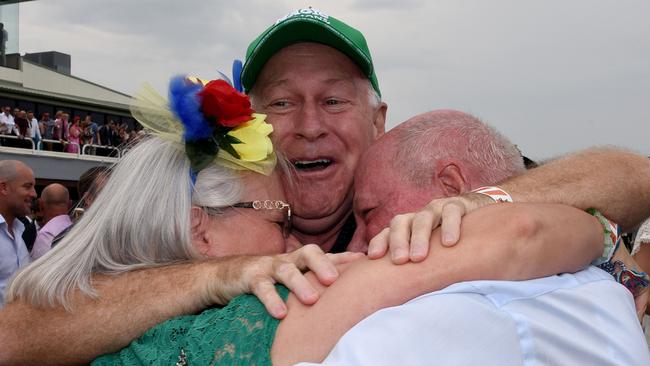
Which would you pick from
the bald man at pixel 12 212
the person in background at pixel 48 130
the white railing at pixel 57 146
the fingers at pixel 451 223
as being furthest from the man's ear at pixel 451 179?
the person in background at pixel 48 130

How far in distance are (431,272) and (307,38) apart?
199 centimetres

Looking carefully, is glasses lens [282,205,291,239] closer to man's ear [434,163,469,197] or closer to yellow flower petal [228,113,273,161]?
yellow flower petal [228,113,273,161]

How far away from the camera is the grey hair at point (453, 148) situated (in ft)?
7.61

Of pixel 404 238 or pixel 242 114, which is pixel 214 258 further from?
pixel 404 238

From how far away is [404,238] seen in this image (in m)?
1.57

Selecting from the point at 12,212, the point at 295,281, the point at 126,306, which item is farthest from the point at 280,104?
the point at 12,212

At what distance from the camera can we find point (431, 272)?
4.89 ft

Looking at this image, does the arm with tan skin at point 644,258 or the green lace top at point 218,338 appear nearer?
the green lace top at point 218,338

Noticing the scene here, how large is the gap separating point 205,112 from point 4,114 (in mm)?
20181

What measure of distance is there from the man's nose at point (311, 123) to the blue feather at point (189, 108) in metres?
0.84

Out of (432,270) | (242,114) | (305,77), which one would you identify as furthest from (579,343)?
(305,77)

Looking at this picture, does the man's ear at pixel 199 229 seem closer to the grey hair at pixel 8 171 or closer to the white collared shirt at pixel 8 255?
the white collared shirt at pixel 8 255

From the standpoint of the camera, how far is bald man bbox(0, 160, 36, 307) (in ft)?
20.6

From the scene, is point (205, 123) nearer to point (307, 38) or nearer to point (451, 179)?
point (451, 179)
